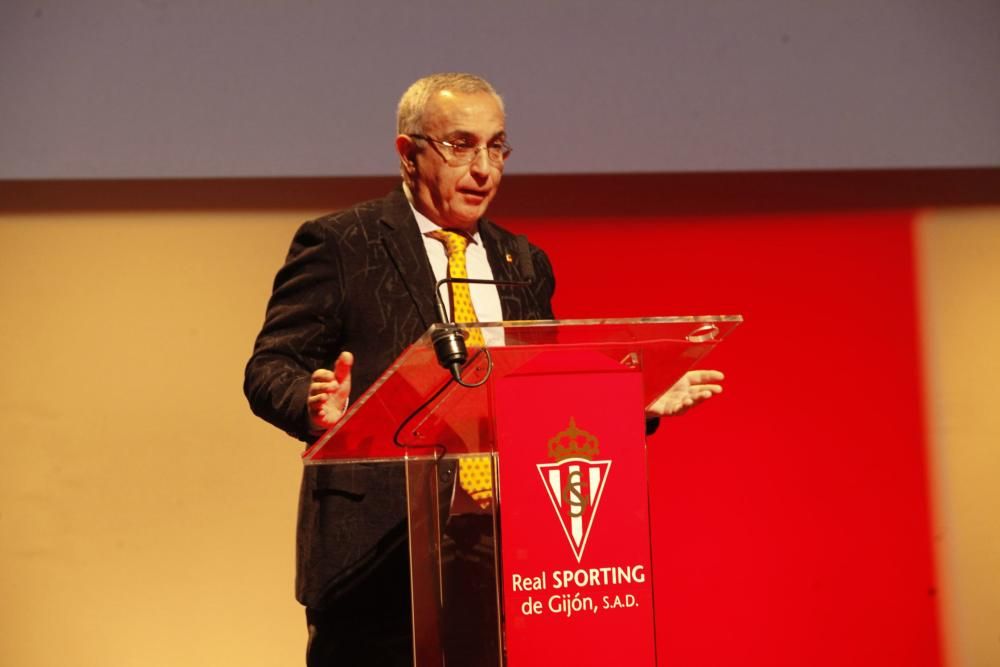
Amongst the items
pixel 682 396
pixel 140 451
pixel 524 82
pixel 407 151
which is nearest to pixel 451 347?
pixel 682 396

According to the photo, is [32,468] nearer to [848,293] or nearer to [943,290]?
[848,293]

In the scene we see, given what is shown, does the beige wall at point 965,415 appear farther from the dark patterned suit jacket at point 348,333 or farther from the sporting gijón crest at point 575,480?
the sporting gijón crest at point 575,480

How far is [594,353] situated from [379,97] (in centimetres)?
179

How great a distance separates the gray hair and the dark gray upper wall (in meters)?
0.80

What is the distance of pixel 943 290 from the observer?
136 inches

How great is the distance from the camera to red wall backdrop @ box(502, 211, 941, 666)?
3295mm

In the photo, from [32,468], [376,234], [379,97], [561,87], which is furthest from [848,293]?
[32,468]

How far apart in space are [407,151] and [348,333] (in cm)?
40

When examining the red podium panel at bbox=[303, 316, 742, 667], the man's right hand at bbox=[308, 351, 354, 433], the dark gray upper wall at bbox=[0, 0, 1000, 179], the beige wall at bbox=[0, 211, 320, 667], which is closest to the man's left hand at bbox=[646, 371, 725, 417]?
the red podium panel at bbox=[303, 316, 742, 667]

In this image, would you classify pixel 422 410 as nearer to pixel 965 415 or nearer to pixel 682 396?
pixel 682 396

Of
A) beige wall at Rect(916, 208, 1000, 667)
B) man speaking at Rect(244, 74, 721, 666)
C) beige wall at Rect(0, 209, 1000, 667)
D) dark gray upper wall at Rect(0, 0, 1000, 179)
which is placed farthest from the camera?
beige wall at Rect(916, 208, 1000, 667)

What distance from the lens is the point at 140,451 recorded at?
10.3 feet

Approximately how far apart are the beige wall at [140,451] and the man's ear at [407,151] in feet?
3.47

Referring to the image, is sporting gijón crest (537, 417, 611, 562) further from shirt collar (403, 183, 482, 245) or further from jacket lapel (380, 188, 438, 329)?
shirt collar (403, 183, 482, 245)
